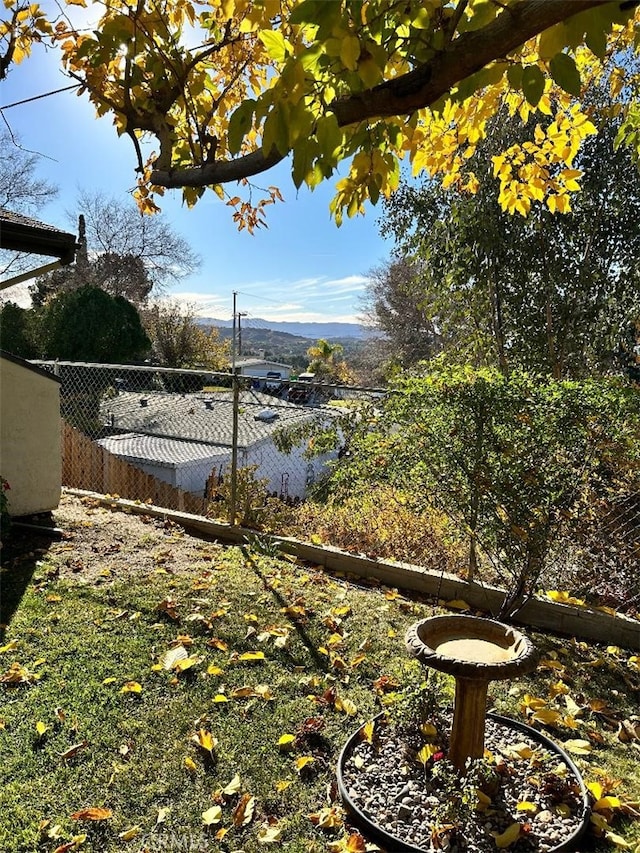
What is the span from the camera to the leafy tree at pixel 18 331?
1902cm

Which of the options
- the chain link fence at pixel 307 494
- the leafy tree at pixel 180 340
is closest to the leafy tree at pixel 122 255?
the leafy tree at pixel 180 340

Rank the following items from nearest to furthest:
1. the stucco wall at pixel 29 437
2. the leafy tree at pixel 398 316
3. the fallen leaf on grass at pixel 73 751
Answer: the fallen leaf on grass at pixel 73 751, the stucco wall at pixel 29 437, the leafy tree at pixel 398 316

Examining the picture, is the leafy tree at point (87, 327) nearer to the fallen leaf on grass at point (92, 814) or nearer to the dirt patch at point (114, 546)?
the dirt patch at point (114, 546)

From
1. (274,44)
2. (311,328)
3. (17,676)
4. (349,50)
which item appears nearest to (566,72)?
(349,50)

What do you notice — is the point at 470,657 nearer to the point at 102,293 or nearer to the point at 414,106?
the point at 414,106

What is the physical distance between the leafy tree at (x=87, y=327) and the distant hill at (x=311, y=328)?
914 centimetres

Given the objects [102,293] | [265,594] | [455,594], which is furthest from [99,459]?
[102,293]

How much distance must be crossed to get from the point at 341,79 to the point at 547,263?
7.35m

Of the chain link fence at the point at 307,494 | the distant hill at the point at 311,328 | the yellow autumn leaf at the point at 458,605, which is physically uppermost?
the distant hill at the point at 311,328

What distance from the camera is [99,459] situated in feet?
25.8

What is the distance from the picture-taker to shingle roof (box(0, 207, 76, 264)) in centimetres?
421

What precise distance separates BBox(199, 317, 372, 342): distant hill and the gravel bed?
25.4 m

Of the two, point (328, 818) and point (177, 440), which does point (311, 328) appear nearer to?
point (177, 440)

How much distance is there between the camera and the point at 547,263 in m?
8.24
